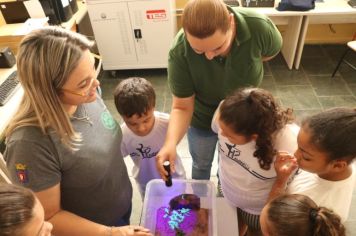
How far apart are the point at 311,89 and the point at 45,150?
9.23 ft

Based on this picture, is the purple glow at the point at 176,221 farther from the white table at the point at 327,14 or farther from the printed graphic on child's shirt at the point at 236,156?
the white table at the point at 327,14

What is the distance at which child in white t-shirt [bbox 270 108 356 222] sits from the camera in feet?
3.08

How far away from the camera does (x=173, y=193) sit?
1.32 m

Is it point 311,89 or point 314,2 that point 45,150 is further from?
point 314,2

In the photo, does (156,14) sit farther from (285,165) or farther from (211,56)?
(285,165)

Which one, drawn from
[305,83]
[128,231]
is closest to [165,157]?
[128,231]

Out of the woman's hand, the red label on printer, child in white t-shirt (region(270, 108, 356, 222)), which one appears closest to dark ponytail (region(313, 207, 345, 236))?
child in white t-shirt (region(270, 108, 356, 222))

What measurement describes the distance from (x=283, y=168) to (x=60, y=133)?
76cm

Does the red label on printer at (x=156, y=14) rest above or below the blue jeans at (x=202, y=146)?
above

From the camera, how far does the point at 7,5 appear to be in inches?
98.3

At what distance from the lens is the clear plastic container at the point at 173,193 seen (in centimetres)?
125

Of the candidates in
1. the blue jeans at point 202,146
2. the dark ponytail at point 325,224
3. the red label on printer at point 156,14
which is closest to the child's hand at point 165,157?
the blue jeans at point 202,146

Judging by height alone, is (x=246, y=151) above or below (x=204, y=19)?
below

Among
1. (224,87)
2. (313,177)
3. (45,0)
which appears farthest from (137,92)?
(45,0)
